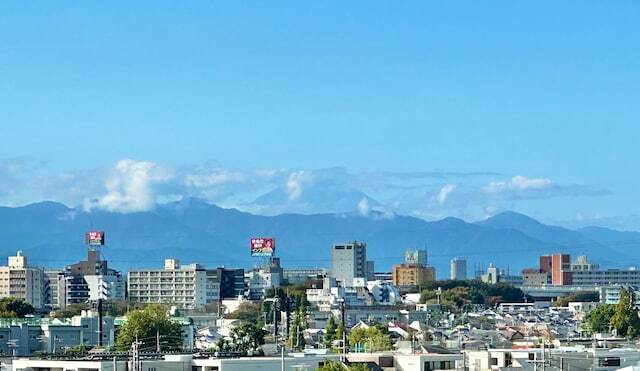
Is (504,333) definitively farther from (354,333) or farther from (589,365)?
(589,365)

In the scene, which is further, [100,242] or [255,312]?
[100,242]

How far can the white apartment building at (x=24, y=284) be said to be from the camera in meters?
129

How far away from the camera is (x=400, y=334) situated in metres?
71.8

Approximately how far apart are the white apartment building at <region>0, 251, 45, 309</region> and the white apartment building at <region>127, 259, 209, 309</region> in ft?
22.4

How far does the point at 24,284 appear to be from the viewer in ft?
426

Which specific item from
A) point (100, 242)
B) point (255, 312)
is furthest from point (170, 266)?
point (255, 312)

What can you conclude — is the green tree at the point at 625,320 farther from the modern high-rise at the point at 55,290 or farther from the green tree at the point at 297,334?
the modern high-rise at the point at 55,290

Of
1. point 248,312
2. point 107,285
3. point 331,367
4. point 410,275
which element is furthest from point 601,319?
point 410,275

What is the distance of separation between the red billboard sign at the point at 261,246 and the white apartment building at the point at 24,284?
22.4 m

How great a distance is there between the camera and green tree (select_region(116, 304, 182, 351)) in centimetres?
6303

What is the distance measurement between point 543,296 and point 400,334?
98974mm

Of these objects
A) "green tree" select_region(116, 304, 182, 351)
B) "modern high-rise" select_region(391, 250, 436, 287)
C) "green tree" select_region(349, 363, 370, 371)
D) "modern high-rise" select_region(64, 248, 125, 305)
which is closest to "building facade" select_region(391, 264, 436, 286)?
"modern high-rise" select_region(391, 250, 436, 287)

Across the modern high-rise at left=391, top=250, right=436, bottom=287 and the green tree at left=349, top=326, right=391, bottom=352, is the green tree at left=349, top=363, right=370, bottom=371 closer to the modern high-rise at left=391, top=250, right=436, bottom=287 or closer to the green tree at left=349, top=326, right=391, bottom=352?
the green tree at left=349, top=326, right=391, bottom=352

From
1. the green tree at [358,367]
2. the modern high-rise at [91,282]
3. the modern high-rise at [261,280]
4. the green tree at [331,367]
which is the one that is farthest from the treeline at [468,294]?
the green tree at [331,367]
